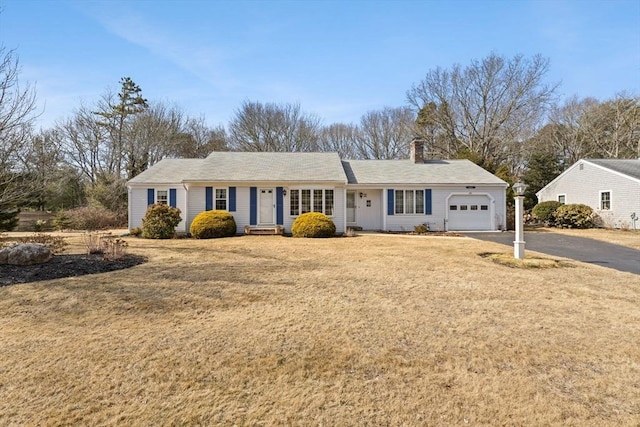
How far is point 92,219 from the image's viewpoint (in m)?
21.1

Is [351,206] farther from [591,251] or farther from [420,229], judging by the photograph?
[591,251]

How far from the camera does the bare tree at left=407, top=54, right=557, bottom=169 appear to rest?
29219 millimetres

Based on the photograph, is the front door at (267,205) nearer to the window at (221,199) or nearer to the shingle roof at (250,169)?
the shingle roof at (250,169)

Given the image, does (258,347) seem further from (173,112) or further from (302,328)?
(173,112)

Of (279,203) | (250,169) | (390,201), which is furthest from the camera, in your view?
(250,169)

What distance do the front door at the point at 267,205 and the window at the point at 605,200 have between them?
751 inches

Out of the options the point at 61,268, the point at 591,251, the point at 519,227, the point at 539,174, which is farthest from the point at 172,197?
the point at 539,174

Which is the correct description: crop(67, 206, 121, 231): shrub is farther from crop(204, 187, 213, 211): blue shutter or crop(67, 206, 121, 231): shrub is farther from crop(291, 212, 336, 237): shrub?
crop(291, 212, 336, 237): shrub

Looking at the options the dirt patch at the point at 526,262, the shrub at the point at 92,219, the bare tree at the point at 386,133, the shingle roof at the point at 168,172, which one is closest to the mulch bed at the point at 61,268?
the shingle roof at the point at 168,172

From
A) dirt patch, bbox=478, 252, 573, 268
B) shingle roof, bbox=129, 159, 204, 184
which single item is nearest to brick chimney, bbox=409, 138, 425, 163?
dirt patch, bbox=478, 252, 573, 268

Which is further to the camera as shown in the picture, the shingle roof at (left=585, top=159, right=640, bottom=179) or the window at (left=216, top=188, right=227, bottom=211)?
the shingle roof at (left=585, top=159, right=640, bottom=179)

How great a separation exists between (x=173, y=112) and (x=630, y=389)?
34.9 m

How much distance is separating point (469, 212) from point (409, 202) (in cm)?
327

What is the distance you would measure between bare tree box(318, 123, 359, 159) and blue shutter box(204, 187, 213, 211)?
21988 millimetres
